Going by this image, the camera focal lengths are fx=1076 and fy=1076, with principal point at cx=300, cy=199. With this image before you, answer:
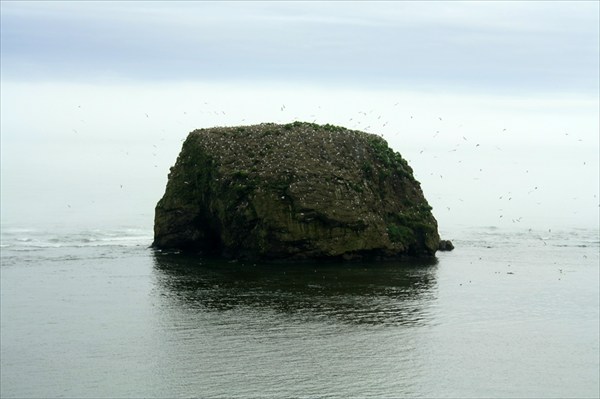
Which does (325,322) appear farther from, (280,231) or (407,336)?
(280,231)

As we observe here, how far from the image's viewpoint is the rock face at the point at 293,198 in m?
74.4

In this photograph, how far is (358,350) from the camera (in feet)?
173

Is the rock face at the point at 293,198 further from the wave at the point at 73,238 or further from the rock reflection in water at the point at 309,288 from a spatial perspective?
the wave at the point at 73,238

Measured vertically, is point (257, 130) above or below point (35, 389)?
above

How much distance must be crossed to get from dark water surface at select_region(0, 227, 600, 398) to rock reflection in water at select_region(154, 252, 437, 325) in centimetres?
15

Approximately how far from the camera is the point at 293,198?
74.1 metres

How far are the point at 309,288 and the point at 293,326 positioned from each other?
9.84 m

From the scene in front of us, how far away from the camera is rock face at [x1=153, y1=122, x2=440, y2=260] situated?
74375 millimetres

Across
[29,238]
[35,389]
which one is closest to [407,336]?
[35,389]

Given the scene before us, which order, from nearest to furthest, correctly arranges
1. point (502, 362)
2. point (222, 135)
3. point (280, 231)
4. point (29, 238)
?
point (502, 362) < point (280, 231) < point (222, 135) < point (29, 238)

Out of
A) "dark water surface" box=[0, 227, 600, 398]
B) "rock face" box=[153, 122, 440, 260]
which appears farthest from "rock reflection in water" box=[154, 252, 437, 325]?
"rock face" box=[153, 122, 440, 260]

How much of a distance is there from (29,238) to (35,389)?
4518 cm

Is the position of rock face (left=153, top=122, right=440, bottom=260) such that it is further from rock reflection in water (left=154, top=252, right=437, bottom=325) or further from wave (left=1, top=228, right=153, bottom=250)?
wave (left=1, top=228, right=153, bottom=250)

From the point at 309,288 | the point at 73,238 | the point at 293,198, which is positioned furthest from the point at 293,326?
the point at 73,238
